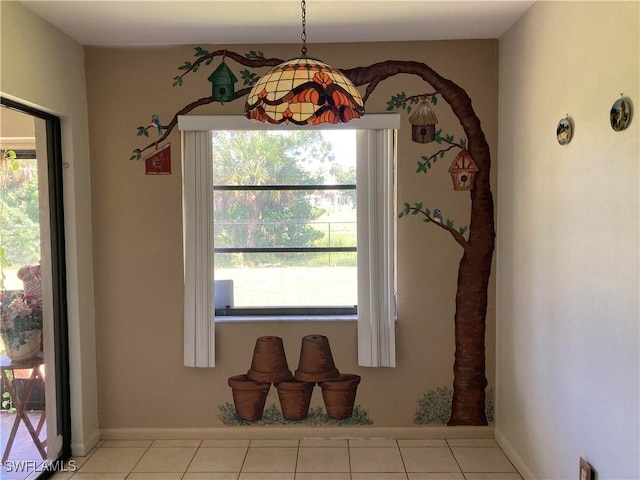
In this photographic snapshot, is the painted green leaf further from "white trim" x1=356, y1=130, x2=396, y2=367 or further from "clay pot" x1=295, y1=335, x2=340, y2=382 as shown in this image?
"clay pot" x1=295, y1=335, x2=340, y2=382

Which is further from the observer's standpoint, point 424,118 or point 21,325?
point 424,118

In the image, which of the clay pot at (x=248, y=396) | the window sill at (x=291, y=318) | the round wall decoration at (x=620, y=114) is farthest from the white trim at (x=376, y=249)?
the round wall decoration at (x=620, y=114)

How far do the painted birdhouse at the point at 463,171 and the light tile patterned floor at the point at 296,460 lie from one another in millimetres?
1568

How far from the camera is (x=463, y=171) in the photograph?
2824mm

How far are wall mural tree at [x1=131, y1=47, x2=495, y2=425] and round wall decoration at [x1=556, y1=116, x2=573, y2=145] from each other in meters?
0.75

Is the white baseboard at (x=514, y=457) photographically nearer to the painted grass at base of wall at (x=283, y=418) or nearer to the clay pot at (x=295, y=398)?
the painted grass at base of wall at (x=283, y=418)

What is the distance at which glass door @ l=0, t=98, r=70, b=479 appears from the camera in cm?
231

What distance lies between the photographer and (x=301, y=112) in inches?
63.0

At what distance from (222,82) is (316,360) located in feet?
5.84

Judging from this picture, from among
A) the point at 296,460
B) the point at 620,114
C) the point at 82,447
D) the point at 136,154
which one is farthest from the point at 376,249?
the point at 82,447

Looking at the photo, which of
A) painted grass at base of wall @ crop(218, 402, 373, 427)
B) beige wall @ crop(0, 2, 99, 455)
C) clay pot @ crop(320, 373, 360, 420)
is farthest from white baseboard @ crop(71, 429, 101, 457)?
clay pot @ crop(320, 373, 360, 420)

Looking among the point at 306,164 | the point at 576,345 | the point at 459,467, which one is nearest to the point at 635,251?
the point at 576,345

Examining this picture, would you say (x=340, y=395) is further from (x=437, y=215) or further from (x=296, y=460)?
(x=437, y=215)

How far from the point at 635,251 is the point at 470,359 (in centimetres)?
151
